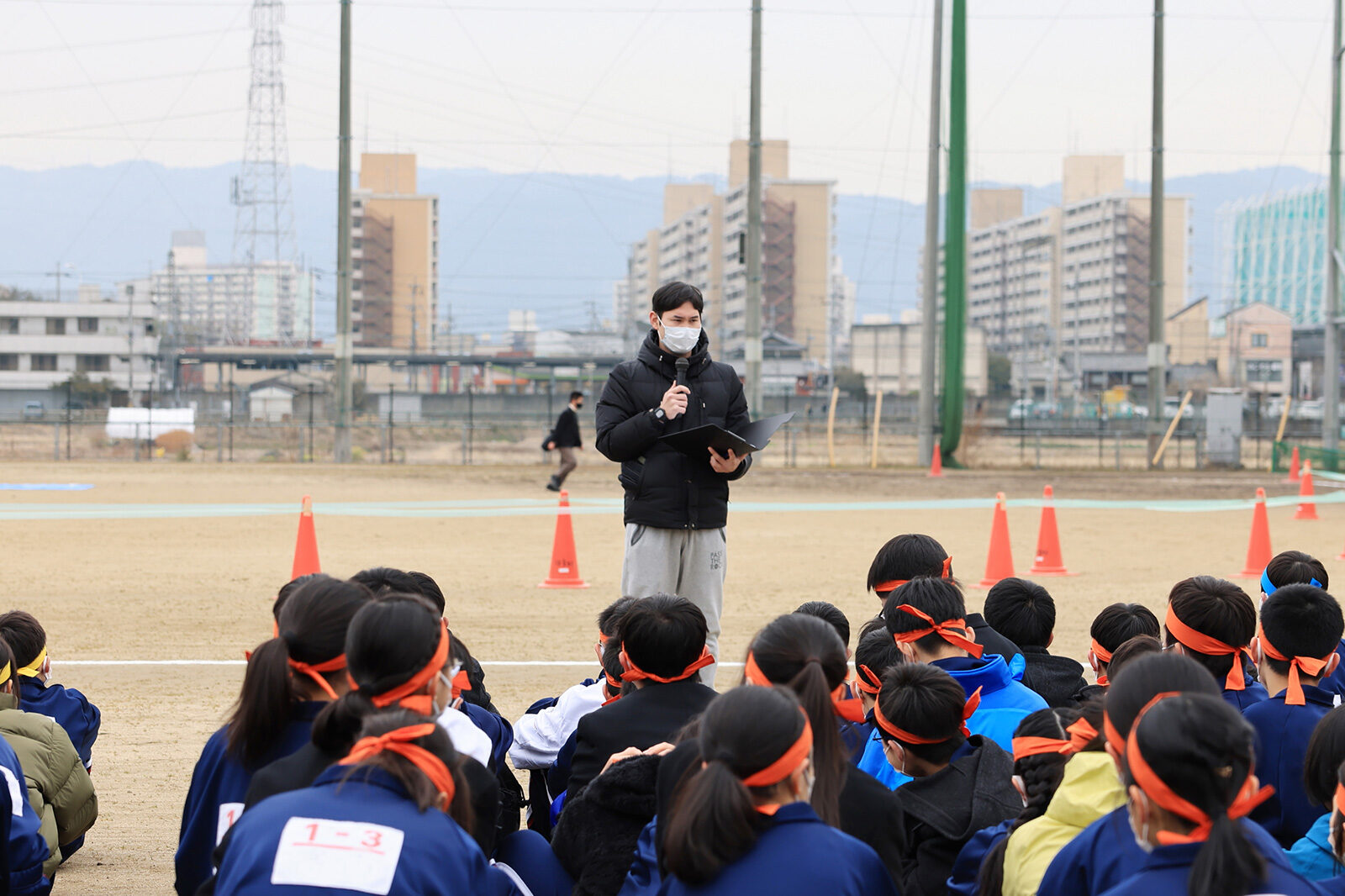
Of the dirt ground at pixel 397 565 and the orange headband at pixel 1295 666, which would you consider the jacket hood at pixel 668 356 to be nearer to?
the dirt ground at pixel 397 565

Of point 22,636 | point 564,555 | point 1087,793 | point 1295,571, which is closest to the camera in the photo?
point 1087,793

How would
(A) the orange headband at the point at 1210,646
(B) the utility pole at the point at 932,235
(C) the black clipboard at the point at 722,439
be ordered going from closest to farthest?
(A) the orange headband at the point at 1210,646
(C) the black clipboard at the point at 722,439
(B) the utility pole at the point at 932,235

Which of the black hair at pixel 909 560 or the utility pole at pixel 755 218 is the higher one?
the utility pole at pixel 755 218

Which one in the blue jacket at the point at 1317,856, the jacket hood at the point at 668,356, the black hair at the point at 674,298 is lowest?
the blue jacket at the point at 1317,856

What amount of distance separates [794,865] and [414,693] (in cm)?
105

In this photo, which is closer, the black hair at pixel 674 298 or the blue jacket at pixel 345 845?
the blue jacket at pixel 345 845

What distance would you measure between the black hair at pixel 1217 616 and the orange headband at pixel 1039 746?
1296mm

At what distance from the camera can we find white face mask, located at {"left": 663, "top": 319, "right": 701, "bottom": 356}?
6223 millimetres

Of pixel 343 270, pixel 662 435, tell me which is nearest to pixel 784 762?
pixel 662 435

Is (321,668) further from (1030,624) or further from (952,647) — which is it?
(1030,624)

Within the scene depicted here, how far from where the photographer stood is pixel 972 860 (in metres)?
3.30

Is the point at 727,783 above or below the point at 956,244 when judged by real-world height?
below

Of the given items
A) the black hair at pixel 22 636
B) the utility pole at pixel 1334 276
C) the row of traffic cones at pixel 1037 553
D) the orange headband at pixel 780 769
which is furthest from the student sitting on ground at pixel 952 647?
the utility pole at pixel 1334 276

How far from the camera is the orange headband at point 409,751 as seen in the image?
8.46 ft
